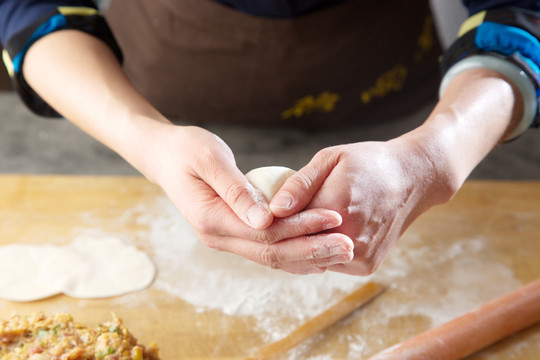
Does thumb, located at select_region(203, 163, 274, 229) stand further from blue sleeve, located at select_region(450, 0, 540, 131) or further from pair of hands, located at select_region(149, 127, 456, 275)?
blue sleeve, located at select_region(450, 0, 540, 131)

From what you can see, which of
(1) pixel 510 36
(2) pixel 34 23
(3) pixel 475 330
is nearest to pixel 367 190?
(3) pixel 475 330

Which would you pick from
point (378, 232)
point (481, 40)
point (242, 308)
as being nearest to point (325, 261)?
point (378, 232)

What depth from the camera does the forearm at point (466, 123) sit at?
Answer: 91 cm

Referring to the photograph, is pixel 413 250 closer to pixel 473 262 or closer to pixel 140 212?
pixel 473 262

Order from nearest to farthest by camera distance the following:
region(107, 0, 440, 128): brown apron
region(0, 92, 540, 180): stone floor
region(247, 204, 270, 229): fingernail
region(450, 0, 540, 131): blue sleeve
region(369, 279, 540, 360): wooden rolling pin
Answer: region(247, 204, 270, 229): fingernail, region(369, 279, 540, 360): wooden rolling pin, region(450, 0, 540, 131): blue sleeve, region(107, 0, 440, 128): brown apron, region(0, 92, 540, 180): stone floor

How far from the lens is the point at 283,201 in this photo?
0.73 metres

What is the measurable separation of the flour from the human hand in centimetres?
17

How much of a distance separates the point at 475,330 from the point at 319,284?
0.29 metres

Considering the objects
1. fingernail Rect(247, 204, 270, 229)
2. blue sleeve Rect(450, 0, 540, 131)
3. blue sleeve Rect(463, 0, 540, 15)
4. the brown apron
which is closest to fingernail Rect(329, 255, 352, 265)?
fingernail Rect(247, 204, 270, 229)

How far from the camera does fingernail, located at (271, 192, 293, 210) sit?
2.39ft

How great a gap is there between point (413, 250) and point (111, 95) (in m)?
0.67

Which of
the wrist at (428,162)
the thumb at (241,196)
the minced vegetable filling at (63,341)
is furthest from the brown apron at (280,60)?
the minced vegetable filling at (63,341)

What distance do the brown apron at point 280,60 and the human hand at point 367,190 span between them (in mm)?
613

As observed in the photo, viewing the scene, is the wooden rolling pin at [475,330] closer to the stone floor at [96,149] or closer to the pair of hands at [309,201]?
the pair of hands at [309,201]
